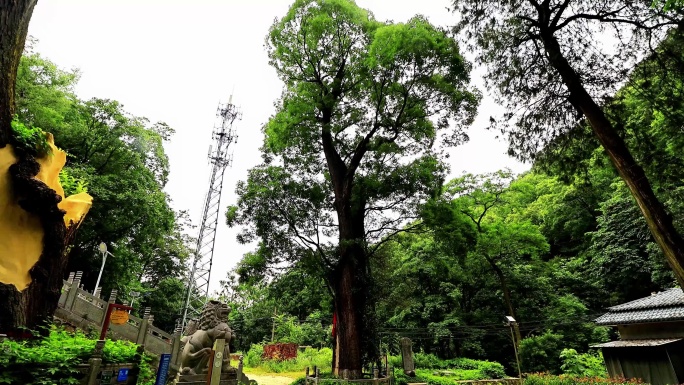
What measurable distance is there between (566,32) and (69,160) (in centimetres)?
1918

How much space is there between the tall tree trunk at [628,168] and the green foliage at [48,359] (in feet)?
32.6

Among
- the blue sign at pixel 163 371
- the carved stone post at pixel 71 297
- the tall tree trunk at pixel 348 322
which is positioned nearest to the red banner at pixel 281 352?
the tall tree trunk at pixel 348 322

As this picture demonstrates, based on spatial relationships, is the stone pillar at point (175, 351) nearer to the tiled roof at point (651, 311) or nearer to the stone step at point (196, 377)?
the stone step at point (196, 377)

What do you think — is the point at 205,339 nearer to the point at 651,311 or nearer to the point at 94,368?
the point at 94,368

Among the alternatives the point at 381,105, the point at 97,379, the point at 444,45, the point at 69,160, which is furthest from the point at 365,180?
the point at 69,160

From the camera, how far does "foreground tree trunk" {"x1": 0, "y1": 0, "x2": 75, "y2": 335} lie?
20.5 feet

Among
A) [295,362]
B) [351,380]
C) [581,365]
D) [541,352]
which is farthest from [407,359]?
[295,362]

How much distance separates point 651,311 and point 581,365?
3.80 m

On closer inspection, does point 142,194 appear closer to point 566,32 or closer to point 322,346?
point 322,346

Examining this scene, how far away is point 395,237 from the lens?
13.0 m

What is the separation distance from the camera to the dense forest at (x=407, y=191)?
28.3 ft

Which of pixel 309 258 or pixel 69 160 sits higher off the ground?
pixel 69 160

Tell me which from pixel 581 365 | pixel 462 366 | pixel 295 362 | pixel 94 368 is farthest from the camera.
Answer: pixel 295 362

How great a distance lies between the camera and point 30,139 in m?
7.04
